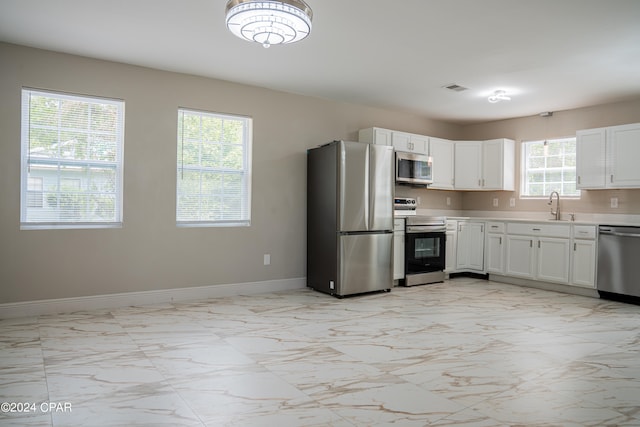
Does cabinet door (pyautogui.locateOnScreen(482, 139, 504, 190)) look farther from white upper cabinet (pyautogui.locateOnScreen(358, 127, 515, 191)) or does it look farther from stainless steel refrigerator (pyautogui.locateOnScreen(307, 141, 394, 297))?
stainless steel refrigerator (pyautogui.locateOnScreen(307, 141, 394, 297))

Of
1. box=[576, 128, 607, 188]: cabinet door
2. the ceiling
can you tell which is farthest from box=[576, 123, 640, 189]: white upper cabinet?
the ceiling

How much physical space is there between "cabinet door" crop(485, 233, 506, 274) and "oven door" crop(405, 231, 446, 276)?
72cm

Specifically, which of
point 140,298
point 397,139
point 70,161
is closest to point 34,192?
point 70,161

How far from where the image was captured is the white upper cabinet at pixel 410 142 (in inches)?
233

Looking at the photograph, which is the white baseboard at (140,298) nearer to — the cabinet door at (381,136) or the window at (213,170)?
the window at (213,170)

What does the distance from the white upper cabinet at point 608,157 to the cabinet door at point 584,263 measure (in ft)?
2.60

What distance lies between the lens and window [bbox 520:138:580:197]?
598 centimetres

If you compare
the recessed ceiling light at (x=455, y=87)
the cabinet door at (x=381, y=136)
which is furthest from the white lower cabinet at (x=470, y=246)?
the recessed ceiling light at (x=455, y=87)

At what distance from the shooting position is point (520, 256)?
5820 millimetres

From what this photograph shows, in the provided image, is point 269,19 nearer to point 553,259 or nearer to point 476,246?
point 553,259

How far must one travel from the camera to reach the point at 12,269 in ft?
12.4

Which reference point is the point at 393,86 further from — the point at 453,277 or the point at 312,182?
the point at 453,277

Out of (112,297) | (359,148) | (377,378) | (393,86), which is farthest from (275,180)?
(377,378)

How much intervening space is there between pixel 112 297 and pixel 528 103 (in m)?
5.50
